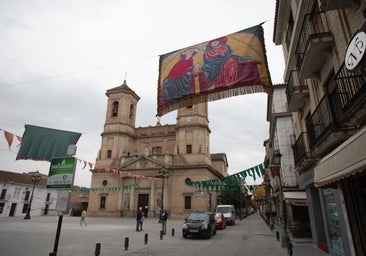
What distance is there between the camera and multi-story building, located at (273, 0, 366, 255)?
5.07 meters

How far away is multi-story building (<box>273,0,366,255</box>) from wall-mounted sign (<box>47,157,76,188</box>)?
690 cm

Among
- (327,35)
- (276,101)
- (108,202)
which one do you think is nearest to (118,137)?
(108,202)

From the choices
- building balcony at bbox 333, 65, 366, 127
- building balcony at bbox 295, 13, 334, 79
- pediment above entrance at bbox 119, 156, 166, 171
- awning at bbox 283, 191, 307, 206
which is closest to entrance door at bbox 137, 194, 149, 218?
pediment above entrance at bbox 119, 156, 166, 171

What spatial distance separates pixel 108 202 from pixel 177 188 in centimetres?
1184

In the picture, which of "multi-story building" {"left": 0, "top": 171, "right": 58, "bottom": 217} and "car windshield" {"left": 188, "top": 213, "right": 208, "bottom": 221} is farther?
"multi-story building" {"left": 0, "top": 171, "right": 58, "bottom": 217}

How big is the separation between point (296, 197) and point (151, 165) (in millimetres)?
27645

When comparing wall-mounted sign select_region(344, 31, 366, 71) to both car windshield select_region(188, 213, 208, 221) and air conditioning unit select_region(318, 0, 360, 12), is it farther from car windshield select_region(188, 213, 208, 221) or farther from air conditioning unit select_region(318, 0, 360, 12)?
car windshield select_region(188, 213, 208, 221)

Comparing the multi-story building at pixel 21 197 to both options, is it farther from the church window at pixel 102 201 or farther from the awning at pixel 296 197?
the awning at pixel 296 197

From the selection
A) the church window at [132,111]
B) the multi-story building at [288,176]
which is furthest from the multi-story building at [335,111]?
the church window at [132,111]

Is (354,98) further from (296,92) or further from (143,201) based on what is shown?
(143,201)

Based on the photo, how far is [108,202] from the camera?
128 ft

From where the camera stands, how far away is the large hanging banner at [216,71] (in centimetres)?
641

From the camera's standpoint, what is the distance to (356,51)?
15.2 feet

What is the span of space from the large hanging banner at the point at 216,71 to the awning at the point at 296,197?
1043 centimetres
